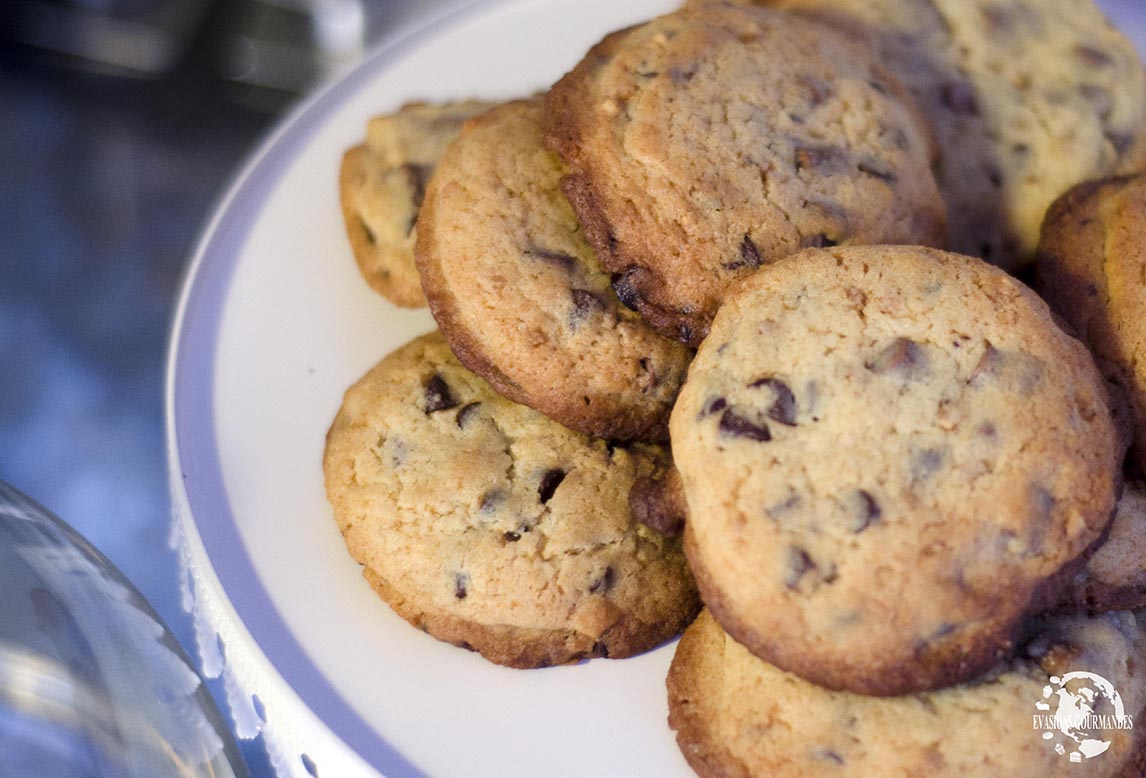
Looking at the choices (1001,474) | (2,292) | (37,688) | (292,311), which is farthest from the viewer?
(2,292)

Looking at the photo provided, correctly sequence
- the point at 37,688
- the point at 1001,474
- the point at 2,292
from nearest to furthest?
1. the point at 1001,474
2. the point at 37,688
3. the point at 2,292

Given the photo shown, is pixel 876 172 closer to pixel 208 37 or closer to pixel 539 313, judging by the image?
pixel 539 313

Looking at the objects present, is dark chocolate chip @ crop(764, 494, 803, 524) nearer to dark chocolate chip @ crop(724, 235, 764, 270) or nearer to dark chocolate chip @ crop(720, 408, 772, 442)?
dark chocolate chip @ crop(720, 408, 772, 442)

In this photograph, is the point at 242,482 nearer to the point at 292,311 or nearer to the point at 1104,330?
the point at 292,311

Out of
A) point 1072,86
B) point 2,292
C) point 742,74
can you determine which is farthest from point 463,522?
point 2,292

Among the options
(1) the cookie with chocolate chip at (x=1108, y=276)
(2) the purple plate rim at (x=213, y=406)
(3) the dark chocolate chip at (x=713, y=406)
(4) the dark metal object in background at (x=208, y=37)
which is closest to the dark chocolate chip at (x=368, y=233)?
(2) the purple plate rim at (x=213, y=406)

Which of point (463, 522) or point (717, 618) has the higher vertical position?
point (463, 522)

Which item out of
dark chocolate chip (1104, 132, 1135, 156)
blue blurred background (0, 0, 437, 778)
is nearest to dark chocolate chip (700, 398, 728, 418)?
dark chocolate chip (1104, 132, 1135, 156)
